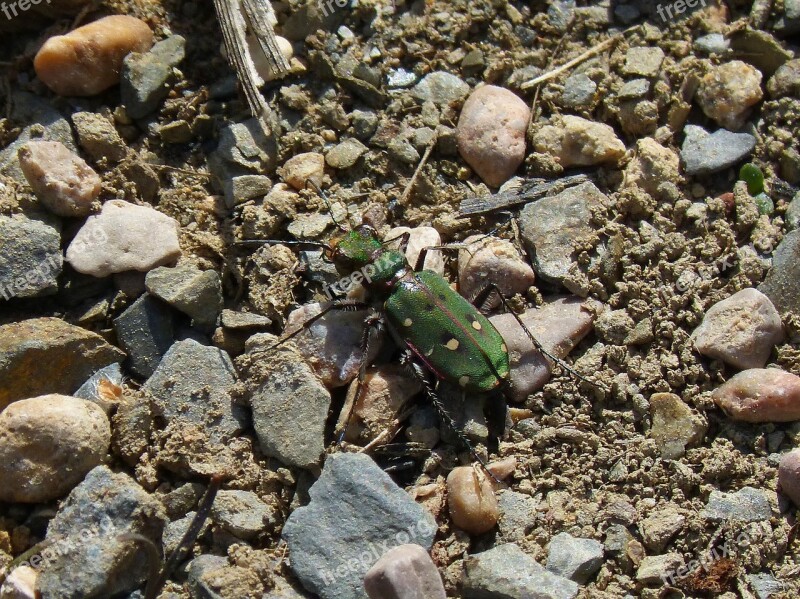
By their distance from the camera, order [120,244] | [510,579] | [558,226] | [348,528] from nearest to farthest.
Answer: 1. [510,579]
2. [348,528]
3. [120,244]
4. [558,226]

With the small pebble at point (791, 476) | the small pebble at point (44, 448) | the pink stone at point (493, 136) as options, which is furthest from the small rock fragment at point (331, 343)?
the small pebble at point (791, 476)

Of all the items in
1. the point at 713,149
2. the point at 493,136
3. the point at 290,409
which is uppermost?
the point at 493,136

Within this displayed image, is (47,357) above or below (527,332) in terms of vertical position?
above

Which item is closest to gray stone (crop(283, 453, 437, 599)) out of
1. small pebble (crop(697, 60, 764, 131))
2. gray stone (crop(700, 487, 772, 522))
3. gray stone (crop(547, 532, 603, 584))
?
gray stone (crop(547, 532, 603, 584))

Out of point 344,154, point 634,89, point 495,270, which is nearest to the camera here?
point 495,270

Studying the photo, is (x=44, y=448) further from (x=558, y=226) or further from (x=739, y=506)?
(x=739, y=506)

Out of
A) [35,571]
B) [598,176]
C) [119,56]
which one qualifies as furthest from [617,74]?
[35,571]

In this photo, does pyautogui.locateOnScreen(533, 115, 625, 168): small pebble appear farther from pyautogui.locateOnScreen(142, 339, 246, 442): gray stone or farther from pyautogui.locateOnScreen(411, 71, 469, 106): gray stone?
pyautogui.locateOnScreen(142, 339, 246, 442): gray stone

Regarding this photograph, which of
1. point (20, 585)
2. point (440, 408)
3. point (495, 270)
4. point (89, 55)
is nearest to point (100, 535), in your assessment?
point (20, 585)
